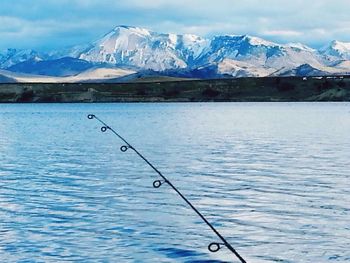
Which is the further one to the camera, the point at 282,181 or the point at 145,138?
the point at 145,138

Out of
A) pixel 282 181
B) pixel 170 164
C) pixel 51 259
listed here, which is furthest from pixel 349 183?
pixel 51 259

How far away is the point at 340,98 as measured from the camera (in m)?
198

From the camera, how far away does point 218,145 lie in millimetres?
53875

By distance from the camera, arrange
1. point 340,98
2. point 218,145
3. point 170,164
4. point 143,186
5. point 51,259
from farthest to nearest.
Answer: point 340,98 → point 218,145 → point 170,164 → point 143,186 → point 51,259

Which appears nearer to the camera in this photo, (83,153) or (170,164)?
(170,164)

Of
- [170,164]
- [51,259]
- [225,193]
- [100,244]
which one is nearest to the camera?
[51,259]

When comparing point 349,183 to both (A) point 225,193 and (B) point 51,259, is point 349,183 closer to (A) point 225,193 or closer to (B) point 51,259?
(A) point 225,193

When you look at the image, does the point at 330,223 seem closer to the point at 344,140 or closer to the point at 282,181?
the point at 282,181

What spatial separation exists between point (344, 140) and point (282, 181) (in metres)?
27.7

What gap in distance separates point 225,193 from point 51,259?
11.5m

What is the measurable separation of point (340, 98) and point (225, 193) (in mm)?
177441

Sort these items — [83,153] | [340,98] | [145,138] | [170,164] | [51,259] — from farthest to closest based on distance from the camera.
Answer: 1. [340,98]
2. [145,138]
3. [83,153]
4. [170,164]
5. [51,259]

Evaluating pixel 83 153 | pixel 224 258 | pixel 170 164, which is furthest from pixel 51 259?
pixel 83 153

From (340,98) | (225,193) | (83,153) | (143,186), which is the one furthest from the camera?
(340,98)
